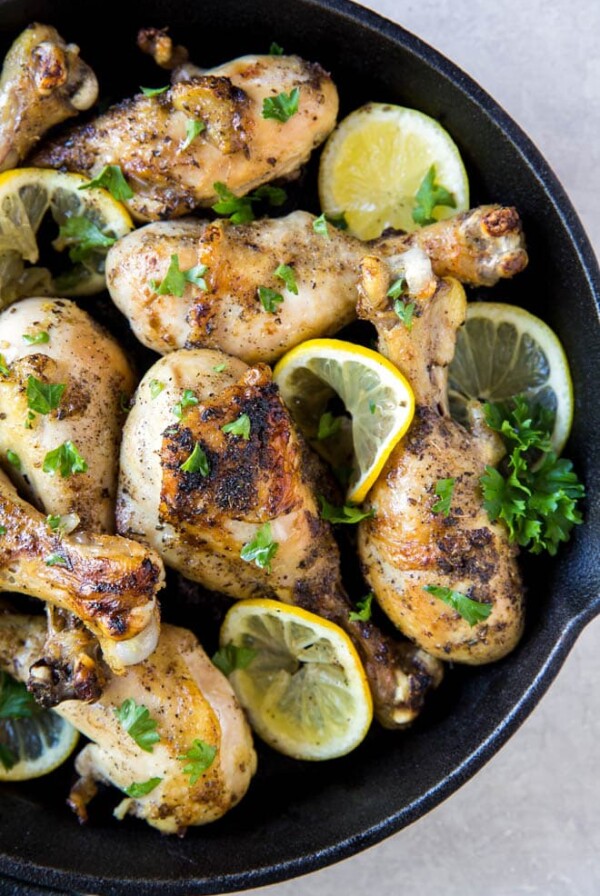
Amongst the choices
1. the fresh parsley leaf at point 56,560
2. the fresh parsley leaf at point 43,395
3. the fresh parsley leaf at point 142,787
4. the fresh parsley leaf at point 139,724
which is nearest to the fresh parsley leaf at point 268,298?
the fresh parsley leaf at point 43,395

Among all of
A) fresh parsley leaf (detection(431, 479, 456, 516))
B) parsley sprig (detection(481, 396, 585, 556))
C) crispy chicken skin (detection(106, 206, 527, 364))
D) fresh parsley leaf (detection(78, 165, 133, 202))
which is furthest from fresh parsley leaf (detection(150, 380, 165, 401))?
parsley sprig (detection(481, 396, 585, 556))

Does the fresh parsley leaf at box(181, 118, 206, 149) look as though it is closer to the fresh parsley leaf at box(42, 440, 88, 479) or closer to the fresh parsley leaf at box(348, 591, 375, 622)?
the fresh parsley leaf at box(42, 440, 88, 479)

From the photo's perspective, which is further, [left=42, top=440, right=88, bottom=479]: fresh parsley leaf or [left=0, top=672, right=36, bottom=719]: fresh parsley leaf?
[left=0, top=672, right=36, bottom=719]: fresh parsley leaf

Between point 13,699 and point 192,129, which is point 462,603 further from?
point 192,129

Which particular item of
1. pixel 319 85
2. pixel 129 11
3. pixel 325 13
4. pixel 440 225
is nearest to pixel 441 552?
pixel 440 225

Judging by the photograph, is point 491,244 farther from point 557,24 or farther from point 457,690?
point 457,690

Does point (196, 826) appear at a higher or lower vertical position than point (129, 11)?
lower
